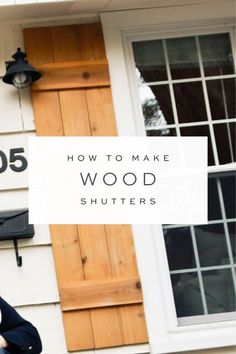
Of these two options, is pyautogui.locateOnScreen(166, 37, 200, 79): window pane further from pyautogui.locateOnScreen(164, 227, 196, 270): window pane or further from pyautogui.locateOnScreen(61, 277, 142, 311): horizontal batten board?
pyautogui.locateOnScreen(61, 277, 142, 311): horizontal batten board

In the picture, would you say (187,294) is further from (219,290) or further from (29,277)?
(29,277)

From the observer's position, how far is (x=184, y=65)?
14.5 ft

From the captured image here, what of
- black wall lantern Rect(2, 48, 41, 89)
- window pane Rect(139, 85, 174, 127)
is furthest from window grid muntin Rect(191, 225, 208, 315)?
black wall lantern Rect(2, 48, 41, 89)

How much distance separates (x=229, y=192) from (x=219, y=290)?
564 mm

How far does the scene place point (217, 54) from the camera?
14.6 feet

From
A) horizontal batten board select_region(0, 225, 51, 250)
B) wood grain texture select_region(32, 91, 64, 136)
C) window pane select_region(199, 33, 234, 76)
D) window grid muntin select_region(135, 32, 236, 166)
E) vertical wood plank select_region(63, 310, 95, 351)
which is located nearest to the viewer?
vertical wood plank select_region(63, 310, 95, 351)

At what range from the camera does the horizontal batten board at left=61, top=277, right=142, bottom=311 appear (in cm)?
394

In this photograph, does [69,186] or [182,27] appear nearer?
[69,186]

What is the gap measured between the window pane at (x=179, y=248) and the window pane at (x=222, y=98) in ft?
2.36

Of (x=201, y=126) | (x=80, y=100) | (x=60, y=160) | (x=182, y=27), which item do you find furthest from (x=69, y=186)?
(x=182, y=27)

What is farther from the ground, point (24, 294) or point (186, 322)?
point (24, 294)

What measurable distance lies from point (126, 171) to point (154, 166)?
175mm

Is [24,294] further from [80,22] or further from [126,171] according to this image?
[80,22]

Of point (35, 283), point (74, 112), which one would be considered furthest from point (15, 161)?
point (35, 283)
